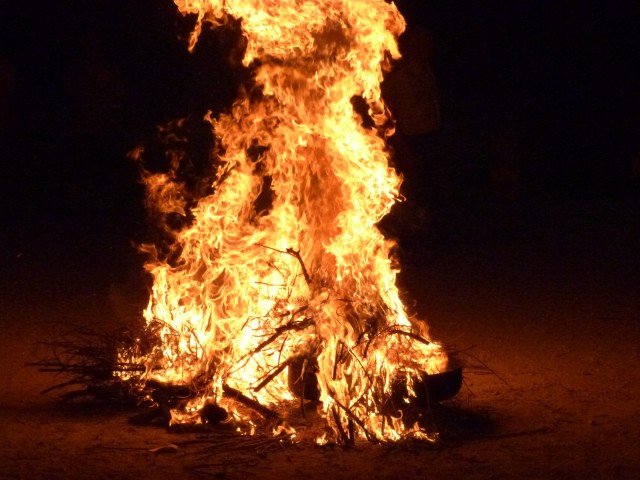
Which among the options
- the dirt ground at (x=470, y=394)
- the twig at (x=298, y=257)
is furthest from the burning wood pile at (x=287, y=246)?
the dirt ground at (x=470, y=394)

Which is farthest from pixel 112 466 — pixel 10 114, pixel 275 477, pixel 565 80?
pixel 565 80

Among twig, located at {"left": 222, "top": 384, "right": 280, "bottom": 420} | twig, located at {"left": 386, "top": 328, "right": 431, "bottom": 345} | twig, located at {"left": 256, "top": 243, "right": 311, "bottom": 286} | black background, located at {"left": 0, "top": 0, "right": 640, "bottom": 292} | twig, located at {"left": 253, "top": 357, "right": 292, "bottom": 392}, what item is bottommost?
twig, located at {"left": 222, "top": 384, "right": 280, "bottom": 420}

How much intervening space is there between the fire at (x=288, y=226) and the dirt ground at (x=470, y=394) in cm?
54

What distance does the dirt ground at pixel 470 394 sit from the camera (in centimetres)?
570

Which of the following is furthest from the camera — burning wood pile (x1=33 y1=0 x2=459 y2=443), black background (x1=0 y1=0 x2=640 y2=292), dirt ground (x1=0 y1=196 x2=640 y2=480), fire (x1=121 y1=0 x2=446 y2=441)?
black background (x1=0 y1=0 x2=640 y2=292)

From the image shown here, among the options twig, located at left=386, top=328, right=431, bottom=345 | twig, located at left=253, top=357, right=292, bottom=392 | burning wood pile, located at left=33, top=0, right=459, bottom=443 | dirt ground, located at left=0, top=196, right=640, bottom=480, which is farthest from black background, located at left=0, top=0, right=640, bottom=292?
twig, located at left=386, top=328, right=431, bottom=345

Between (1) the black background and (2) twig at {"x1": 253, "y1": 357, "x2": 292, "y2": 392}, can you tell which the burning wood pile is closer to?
(2) twig at {"x1": 253, "y1": 357, "x2": 292, "y2": 392}

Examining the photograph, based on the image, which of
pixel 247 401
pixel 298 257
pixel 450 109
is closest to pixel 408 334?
pixel 298 257

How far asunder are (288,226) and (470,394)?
1566 mm

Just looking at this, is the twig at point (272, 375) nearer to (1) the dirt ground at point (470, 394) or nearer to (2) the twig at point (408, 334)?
(1) the dirt ground at point (470, 394)

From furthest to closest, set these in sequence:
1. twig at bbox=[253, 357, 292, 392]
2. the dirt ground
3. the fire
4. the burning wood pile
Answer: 1. the fire
2. the burning wood pile
3. twig at bbox=[253, 357, 292, 392]
4. the dirt ground

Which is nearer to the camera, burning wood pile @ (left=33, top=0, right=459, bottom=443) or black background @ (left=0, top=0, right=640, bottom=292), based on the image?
burning wood pile @ (left=33, top=0, right=459, bottom=443)

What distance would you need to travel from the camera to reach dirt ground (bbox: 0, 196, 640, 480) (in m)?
5.70

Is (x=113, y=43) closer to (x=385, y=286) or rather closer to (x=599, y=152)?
(x=599, y=152)
